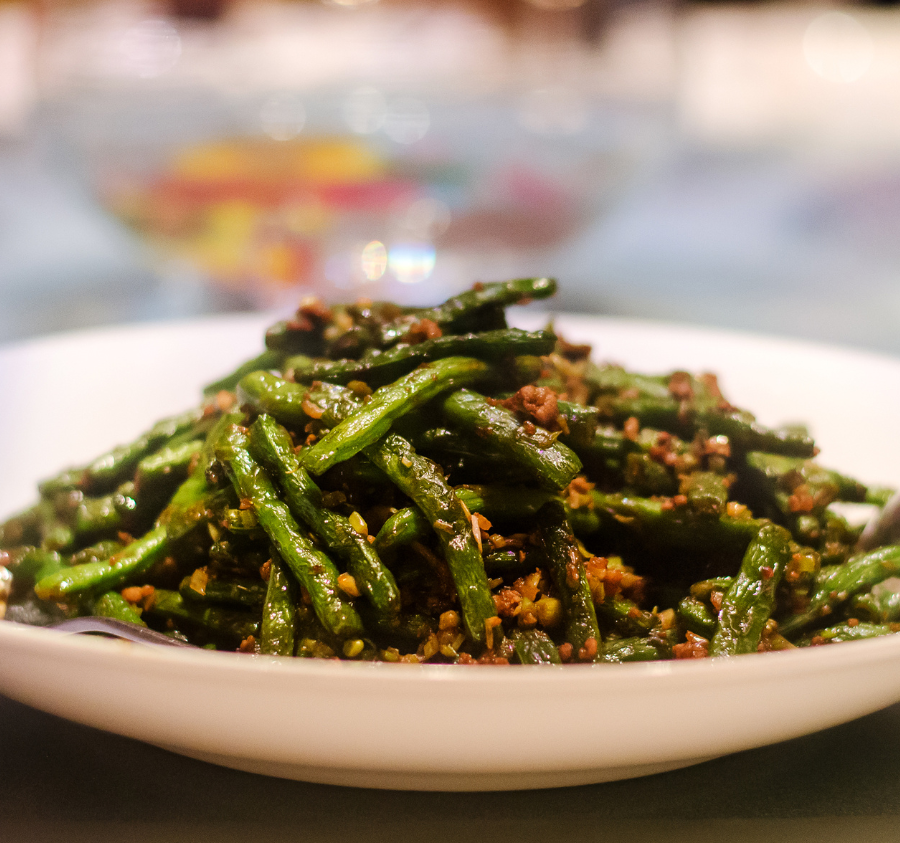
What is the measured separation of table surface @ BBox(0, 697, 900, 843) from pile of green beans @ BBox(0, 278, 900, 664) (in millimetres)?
317

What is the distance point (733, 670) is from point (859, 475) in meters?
2.50

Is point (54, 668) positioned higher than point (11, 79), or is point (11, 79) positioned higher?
point (11, 79)

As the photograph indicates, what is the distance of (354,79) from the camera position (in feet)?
23.4

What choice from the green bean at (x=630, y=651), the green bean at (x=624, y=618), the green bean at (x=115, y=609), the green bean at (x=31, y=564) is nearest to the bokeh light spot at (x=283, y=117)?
the green bean at (x=31, y=564)

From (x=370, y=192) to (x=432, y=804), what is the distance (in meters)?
5.36

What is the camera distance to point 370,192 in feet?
21.5

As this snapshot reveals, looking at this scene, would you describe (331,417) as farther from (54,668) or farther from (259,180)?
(259,180)

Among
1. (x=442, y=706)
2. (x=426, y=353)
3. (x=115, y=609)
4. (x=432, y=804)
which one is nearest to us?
(x=442, y=706)

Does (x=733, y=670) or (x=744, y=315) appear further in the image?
(x=744, y=315)

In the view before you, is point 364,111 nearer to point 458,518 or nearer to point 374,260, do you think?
point 374,260

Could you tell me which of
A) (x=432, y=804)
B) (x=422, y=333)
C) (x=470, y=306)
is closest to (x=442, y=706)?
(x=432, y=804)

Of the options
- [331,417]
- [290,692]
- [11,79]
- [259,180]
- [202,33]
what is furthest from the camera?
[11,79]

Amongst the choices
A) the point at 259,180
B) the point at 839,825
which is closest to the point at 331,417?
the point at 839,825

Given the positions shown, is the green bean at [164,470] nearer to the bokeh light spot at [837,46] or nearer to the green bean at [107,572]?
the green bean at [107,572]
